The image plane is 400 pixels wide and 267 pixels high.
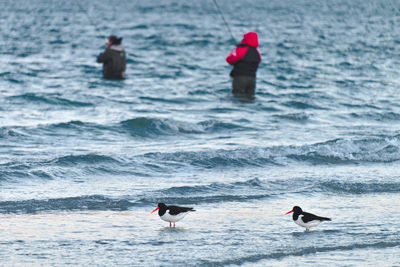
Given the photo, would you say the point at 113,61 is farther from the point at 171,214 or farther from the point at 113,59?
the point at 171,214

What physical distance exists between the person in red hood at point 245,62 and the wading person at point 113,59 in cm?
316

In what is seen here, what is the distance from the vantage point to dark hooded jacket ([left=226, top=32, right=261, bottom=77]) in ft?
53.0

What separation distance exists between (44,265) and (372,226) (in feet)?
10.7

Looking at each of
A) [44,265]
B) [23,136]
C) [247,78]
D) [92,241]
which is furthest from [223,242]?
[247,78]

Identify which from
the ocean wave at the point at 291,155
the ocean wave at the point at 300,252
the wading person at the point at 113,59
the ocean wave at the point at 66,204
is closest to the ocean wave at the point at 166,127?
the ocean wave at the point at 291,155

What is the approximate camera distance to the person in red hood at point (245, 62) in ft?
53.1

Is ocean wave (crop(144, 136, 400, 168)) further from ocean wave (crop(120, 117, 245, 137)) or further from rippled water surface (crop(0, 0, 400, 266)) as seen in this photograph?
ocean wave (crop(120, 117, 245, 137))

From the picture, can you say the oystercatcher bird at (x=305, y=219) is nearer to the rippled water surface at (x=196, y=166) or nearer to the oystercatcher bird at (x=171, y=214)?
the rippled water surface at (x=196, y=166)

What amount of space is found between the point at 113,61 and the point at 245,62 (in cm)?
426

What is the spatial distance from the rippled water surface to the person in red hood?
50 cm

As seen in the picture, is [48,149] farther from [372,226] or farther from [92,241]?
[372,226]

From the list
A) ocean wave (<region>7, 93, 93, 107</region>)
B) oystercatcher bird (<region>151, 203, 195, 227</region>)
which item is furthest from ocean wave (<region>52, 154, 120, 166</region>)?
ocean wave (<region>7, 93, 93, 107</region>)

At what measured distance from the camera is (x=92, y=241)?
22.7 ft

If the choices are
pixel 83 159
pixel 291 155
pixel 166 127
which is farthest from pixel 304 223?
pixel 166 127
